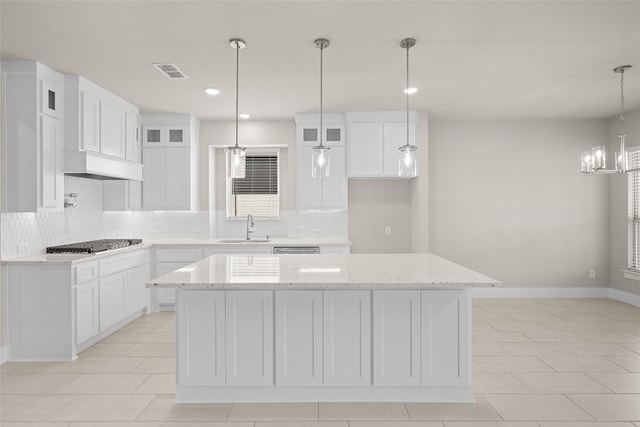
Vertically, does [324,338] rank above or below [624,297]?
above

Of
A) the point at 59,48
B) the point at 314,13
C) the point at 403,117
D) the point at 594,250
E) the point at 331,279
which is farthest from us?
the point at 594,250

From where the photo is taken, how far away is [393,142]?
555cm

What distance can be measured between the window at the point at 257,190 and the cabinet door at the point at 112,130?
166 centimetres

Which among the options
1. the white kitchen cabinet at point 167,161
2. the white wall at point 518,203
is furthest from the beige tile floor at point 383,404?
the white kitchen cabinet at point 167,161

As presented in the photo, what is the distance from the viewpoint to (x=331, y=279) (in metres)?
2.62

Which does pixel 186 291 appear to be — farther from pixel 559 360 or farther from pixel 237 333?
pixel 559 360

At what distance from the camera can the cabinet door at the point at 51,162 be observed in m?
3.81

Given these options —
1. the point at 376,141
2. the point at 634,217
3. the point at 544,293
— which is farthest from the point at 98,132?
the point at 634,217

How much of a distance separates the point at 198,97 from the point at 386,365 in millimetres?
3499

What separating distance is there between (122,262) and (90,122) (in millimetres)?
1497

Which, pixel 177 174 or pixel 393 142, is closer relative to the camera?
pixel 393 142

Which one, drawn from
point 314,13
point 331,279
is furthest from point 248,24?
point 331,279

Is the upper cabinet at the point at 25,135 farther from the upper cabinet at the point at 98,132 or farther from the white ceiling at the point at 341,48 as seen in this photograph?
the upper cabinet at the point at 98,132

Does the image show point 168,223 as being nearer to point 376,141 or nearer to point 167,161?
A: point 167,161
